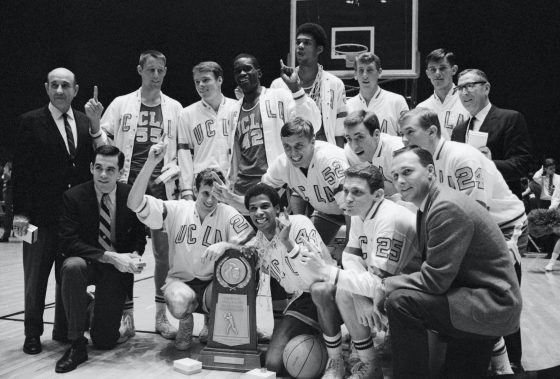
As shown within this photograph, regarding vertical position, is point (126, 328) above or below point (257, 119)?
below

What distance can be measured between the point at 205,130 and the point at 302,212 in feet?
3.70

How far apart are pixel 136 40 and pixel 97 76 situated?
1.28 m

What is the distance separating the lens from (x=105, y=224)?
4.21 meters

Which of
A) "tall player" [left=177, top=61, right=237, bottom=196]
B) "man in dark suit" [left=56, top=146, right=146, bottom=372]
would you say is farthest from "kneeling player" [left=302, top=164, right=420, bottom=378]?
"tall player" [left=177, top=61, right=237, bottom=196]

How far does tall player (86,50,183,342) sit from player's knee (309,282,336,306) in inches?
67.1

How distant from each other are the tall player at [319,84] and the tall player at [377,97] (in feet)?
0.79

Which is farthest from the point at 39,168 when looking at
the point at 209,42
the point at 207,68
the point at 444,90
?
the point at 209,42

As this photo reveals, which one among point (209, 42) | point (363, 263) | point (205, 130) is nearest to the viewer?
point (363, 263)

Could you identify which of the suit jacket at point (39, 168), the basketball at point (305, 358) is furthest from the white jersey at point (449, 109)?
the suit jacket at point (39, 168)

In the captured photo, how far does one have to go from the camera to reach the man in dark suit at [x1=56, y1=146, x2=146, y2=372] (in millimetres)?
3850

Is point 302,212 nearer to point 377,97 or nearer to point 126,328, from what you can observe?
point 377,97

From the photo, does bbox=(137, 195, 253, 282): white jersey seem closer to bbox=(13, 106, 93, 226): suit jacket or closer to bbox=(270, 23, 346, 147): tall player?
bbox=(13, 106, 93, 226): suit jacket

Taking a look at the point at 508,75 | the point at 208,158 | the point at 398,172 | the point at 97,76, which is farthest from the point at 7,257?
the point at 508,75

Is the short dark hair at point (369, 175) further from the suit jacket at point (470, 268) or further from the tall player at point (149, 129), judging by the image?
the tall player at point (149, 129)
